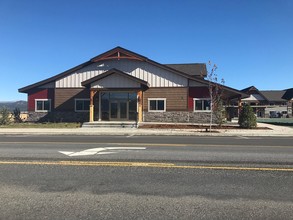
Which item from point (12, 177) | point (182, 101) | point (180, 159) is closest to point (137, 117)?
point (182, 101)

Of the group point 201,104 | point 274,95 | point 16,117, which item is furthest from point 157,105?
point 274,95

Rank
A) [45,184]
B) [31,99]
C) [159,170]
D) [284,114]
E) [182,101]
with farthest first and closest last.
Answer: [284,114] → [31,99] → [182,101] → [159,170] → [45,184]

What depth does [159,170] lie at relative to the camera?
724 centimetres

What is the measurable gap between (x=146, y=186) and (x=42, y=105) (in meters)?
29.6

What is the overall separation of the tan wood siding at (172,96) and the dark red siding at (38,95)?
1001 centimetres

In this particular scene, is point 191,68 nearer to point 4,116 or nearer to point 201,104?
point 201,104

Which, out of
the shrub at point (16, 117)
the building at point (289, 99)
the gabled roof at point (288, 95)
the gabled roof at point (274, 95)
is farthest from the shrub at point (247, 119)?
the gabled roof at point (274, 95)

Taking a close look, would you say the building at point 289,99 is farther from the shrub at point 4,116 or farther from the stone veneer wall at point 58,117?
the shrub at point 4,116

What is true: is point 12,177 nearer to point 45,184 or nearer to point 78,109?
point 45,184

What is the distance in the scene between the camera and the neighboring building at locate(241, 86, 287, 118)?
70.0 metres

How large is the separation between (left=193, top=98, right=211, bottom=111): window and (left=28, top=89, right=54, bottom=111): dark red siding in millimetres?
14925

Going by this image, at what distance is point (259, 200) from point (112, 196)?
241 centimetres

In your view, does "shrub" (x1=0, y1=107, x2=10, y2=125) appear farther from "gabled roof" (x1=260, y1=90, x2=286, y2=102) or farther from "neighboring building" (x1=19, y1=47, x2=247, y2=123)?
"gabled roof" (x1=260, y1=90, x2=286, y2=102)

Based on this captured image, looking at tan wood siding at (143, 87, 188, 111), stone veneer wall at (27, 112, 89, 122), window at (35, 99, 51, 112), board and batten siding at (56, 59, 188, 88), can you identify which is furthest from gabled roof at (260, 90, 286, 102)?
window at (35, 99, 51, 112)
